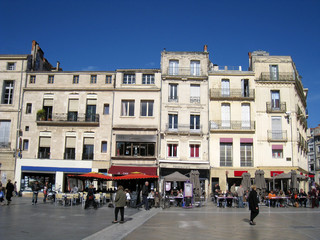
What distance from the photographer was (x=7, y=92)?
3466 centimetres

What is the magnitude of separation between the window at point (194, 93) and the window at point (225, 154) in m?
5.19

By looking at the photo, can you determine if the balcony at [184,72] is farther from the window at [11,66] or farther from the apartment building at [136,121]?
the window at [11,66]

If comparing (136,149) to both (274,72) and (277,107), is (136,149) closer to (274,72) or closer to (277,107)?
(277,107)

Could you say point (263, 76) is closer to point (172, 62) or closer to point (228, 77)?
point (228, 77)

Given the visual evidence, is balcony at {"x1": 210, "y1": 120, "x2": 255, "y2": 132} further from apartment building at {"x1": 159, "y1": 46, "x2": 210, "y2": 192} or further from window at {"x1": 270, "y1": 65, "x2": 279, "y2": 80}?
window at {"x1": 270, "y1": 65, "x2": 279, "y2": 80}

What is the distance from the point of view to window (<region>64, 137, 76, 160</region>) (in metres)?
33.1

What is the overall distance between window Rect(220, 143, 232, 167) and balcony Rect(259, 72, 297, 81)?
781cm

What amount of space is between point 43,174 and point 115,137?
786cm

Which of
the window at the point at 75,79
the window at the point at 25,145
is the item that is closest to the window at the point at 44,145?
the window at the point at 25,145

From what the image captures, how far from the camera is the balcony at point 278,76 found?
114ft

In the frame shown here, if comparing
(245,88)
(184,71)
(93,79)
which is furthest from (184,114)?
(93,79)

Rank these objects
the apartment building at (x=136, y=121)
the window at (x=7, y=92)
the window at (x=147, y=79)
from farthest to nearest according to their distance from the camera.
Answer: the window at (x=147, y=79), the window at (x=7, y=92), the apartment building at (x=136, y=121)

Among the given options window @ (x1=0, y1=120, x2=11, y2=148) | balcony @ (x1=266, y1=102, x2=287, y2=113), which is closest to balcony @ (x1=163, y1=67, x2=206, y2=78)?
balcony @ (x1=266, y1=102, x2=287, y2=113)

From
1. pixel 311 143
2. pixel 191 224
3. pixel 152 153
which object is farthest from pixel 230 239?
pixel 311 143
